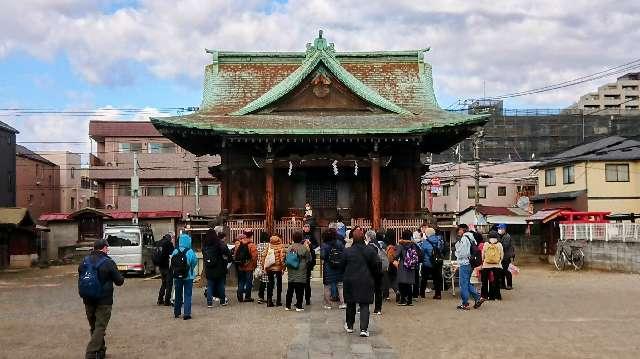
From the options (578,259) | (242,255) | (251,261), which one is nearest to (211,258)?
(242,255)

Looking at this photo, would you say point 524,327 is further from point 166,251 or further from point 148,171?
point 148,171

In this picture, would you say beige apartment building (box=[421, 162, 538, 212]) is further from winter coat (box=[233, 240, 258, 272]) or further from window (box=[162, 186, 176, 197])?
winter coat (box=[233, 240, 258, 272])

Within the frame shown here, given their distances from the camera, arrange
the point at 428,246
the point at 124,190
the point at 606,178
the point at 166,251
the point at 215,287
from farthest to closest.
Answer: the point at 124,190, the point at 606,178, the point at 428,246, the point at 166,251, the point at 215,287

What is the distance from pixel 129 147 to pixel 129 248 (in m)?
27.5

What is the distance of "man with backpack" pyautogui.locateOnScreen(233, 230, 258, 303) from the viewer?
629 inches

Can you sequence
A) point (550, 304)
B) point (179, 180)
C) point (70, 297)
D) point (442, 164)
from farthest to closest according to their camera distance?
point (442, 164), point (179, 180), point (70, 297), point (550, 304)

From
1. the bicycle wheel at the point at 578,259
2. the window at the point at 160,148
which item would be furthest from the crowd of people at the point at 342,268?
the window at the point at 160,148

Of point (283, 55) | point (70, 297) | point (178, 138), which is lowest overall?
point (70, 297)

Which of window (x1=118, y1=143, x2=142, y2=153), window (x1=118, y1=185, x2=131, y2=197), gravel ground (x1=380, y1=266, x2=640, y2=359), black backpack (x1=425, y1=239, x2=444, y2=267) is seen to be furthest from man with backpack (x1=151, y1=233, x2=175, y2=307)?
window (x1=118, y1=143, x2=142, y2=153)

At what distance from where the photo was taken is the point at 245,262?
16.1 metres

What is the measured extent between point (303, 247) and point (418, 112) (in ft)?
45.5

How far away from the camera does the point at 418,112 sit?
27312 mm

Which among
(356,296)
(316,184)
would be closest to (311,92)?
(316,184)

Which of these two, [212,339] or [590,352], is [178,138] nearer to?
[212,339]
